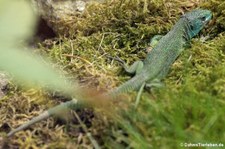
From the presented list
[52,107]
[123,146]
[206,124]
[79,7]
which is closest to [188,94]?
[206,124]

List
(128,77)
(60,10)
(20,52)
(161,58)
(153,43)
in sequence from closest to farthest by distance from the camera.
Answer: (20,52)
(128,77)
(161,58)
(153,43)
(60,10)

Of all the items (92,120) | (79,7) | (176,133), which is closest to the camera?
(176,133)

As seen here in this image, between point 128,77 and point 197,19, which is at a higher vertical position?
point 197,19

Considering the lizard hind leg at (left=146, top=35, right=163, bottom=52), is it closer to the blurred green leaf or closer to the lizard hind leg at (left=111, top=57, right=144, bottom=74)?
the lizard hind leg at (left=111, top=57, right=144, bottom=74)

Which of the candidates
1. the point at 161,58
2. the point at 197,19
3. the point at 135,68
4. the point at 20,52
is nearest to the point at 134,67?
the point at 135,68

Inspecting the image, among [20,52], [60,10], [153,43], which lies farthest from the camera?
[60,10]

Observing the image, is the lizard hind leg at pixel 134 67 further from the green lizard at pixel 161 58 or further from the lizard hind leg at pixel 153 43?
the lizard hind leg at pixel 153 43

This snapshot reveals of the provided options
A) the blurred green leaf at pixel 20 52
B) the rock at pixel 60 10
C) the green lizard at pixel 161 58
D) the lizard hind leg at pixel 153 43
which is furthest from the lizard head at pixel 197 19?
the blurred green leaf at pixel 20 52

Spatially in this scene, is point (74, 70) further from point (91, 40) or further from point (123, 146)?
point (123, 146)

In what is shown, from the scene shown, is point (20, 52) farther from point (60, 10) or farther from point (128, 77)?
point (60, 10)
